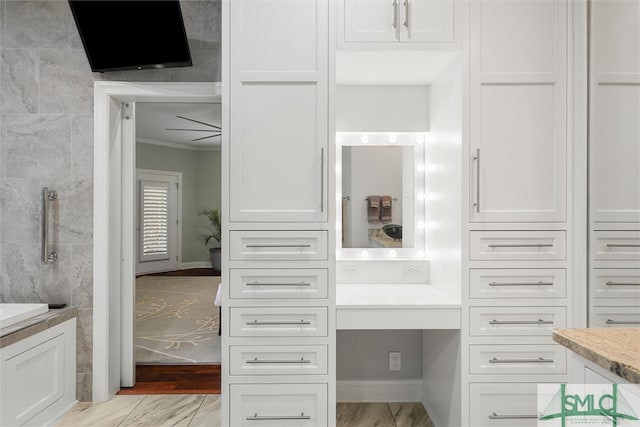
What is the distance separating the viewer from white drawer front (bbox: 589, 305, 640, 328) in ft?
5.19

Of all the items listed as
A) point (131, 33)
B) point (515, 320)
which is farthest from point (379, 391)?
point (131, 33)

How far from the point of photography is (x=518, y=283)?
1.99m

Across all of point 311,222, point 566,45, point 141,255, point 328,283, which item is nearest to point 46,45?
point 311,222

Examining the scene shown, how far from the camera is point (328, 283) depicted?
1.99 m

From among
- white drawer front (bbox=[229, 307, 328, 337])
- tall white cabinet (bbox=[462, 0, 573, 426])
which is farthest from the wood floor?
tall white cabinet (bbox=[462, 0, 573, 426])

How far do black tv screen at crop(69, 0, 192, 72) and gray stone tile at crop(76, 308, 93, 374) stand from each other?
1.57 meters

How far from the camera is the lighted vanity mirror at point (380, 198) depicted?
2.59m

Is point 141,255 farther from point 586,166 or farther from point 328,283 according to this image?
point 586,166

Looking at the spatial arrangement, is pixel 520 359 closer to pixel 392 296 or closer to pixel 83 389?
pixel 392 296

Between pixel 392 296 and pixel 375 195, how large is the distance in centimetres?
71

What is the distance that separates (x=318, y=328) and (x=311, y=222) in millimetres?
531

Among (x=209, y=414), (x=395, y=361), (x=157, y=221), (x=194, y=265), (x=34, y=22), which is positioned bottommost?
(x=209, y=414)

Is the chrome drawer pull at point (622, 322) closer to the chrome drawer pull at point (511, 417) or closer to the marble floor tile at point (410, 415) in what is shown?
the chrome drawer pull at point (511, 417)

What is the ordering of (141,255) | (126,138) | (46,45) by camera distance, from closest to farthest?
(46,45)
(126,138)
(141,255)
